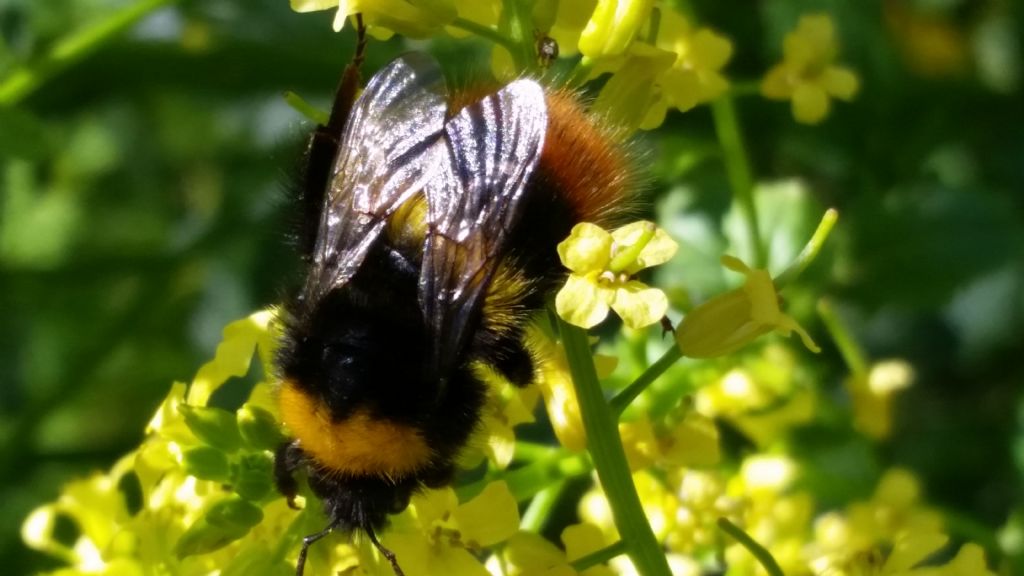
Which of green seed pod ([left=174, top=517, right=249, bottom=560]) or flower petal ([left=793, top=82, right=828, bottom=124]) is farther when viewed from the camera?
flower petal ([left=793, top=82, right=828, bottom=124])

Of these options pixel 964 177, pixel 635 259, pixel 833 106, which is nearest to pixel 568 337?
pixel 635 259

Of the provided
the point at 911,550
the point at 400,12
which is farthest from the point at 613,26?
the point at 911,550

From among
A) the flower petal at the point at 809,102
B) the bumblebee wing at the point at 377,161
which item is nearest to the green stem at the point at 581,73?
the bumblebee wing at the point at 377,161

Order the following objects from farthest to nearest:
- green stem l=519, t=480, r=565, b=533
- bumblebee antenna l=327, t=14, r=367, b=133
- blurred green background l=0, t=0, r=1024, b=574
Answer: blurred green background l=0, t=0, r=1024, b=574 < green stem l=519, t=480, r=565, b=533 < bumblebee antenna l=327, t=14, r=367, b=133

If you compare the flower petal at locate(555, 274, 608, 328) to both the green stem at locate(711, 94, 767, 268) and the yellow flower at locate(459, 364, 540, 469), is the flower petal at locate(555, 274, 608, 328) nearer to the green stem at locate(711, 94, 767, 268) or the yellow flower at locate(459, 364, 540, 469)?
the yellow flower at locate(459, 364, 540, 469)

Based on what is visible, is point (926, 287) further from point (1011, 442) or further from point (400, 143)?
point (400, 143)

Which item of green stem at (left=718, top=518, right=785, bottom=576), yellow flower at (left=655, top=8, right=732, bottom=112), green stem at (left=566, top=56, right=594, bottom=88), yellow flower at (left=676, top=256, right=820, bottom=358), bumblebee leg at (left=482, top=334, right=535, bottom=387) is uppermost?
green stem at (left=566, top=56, right=594, bottom=88)

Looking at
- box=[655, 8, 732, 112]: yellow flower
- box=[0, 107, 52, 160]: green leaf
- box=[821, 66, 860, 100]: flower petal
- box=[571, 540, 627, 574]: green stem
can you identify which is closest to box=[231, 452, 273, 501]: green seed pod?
box=[571, 540, 627, 574]: green stem

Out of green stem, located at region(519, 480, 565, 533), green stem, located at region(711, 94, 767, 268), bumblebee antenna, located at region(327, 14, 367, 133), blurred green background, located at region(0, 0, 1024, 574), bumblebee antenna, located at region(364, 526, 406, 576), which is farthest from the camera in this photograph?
blurred green background, located at region(0, 0, 1024, 574)
